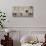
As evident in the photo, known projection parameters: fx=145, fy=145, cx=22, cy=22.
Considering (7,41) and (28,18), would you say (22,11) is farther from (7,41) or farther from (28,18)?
(7,41)

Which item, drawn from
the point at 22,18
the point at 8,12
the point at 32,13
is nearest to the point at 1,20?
the point at 8,12

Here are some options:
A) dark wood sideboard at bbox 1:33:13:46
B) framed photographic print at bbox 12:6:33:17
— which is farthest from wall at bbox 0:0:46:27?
dark wood sideboard at bbox 1:33:13:46

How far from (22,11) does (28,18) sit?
31 centimetres

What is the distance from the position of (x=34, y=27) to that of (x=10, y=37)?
86 cm

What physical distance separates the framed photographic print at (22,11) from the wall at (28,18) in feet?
0.33

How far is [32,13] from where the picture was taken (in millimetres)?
4793

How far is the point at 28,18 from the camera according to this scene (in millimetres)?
4816

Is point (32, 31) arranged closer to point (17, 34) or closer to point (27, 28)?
point (27, 28)

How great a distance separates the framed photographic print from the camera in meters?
4.79

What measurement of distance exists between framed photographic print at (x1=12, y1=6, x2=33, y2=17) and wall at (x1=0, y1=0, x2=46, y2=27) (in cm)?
10

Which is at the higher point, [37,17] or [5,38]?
[37,17]

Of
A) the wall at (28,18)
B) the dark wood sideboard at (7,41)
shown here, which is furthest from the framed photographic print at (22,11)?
the dark wood sideboard at (7,41)

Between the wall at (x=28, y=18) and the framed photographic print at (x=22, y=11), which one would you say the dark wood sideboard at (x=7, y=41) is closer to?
the wall at (x=28, y=18)

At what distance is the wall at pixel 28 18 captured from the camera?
4.80 m
